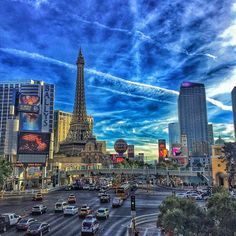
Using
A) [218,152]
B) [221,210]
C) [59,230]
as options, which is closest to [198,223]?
[221,210]

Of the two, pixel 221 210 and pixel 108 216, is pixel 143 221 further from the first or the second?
pixel 221 210

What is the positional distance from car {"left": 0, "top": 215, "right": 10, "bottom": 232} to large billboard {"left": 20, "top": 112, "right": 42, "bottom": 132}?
6170 centimetres

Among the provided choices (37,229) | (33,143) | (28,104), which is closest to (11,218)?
(37,229)

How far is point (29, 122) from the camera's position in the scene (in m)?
97.4

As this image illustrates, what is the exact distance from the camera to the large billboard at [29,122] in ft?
316

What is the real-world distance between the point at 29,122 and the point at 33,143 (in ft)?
28.9

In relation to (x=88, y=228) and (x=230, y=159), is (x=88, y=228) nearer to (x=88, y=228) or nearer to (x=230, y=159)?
(x=88, y=228)

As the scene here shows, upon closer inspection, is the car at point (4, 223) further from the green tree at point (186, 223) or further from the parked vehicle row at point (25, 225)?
the green tree at point (186, 223)

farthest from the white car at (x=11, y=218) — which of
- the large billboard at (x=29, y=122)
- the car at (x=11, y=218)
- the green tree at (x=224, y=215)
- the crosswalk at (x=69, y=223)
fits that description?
the large billboard at (x=29, y=122)

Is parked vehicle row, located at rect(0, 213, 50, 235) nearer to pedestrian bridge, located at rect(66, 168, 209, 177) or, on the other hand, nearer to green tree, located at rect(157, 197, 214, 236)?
green tree, located at rect(157, 197, 214, 236)

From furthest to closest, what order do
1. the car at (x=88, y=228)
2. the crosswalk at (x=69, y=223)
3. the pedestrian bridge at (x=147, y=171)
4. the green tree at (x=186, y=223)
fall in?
the pedestrian bridge at (x=147, y=171) → the crosswalk at (x=69, y=223) → the car at (x=88, y=228) → the green tree at (x=186, y=223)

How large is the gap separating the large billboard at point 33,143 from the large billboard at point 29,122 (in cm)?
489

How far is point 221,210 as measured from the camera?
20453mm

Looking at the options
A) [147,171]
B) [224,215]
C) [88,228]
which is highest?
[147,171]
